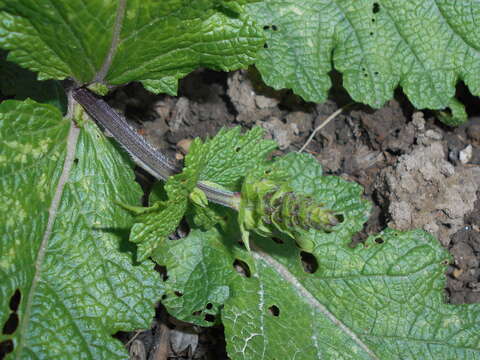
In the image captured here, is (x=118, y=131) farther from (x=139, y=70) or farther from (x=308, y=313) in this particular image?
(x=308, y=313)

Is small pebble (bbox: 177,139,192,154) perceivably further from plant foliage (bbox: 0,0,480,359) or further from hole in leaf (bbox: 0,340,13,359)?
hole in leaf (bbox: 0,340,13,359)

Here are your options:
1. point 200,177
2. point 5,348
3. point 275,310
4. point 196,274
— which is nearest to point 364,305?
point 275,310

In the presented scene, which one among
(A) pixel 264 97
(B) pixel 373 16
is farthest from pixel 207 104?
(B) pixel 373 16

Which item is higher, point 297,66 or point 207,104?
point 297,66

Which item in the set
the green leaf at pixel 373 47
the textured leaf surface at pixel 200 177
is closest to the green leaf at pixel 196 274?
the textured leaf surface at pixel 200 177

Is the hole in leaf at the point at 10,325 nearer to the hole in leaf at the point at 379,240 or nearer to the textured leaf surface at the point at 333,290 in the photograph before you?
the textured leaf surface at the point at 333,290

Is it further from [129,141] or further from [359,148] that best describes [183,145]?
[359,148]

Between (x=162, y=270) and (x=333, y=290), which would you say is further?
(x=162, y=270)
